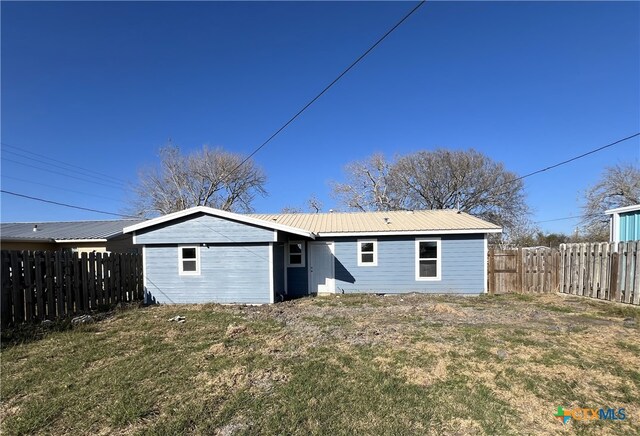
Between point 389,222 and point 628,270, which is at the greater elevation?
point 389,222

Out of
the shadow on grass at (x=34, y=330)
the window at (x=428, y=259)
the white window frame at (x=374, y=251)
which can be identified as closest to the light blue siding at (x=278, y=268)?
the white window frame at (x=374, y=251)

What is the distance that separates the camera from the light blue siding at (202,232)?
37.8 ft

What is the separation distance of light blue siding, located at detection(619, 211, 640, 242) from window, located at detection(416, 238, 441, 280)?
22.4 feet

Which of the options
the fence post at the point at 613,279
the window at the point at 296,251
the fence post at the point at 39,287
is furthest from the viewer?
the window at the point at 296,251

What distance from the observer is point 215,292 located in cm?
1162

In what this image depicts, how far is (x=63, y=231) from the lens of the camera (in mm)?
18609

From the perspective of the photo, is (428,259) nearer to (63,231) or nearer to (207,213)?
(207,213)

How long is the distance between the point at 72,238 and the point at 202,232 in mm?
9371

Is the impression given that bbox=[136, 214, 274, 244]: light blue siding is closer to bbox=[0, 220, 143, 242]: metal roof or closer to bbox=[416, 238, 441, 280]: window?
bbox=[416, 238, 441, 280]: window

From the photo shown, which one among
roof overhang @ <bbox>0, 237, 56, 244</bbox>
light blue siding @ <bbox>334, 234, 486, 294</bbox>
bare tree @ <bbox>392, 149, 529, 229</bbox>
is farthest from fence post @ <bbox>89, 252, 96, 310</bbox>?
bare tree @ <bbox>392, 149, 529, 229</bbox>

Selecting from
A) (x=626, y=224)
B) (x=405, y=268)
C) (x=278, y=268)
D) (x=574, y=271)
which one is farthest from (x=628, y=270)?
(x=278, y=268)

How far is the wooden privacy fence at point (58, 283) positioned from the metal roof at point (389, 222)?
6.79m

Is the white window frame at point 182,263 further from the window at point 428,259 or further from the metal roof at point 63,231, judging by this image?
the window at point 428,259

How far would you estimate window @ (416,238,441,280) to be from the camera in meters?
13.4
